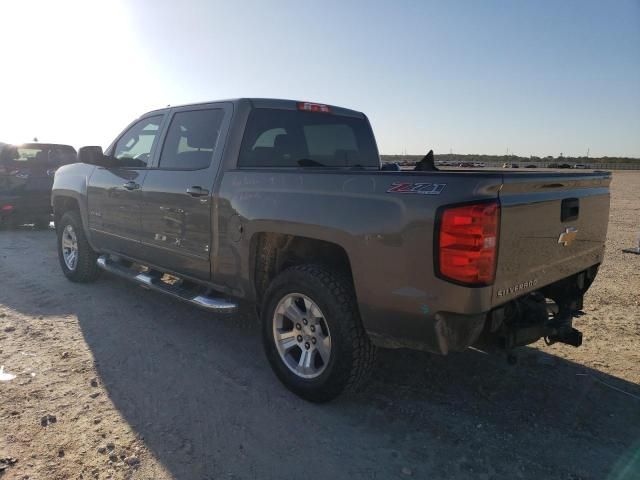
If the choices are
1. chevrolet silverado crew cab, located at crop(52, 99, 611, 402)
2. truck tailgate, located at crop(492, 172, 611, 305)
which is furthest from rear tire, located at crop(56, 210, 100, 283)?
truck tailgate, located at crop(492, 172, 611, 305)

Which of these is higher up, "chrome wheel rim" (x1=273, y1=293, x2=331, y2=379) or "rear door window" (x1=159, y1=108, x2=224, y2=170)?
"rear door window" (x1=159, y1=108, x2=224, y2=170)

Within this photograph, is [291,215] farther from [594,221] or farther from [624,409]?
[624,409]

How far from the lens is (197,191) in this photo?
3.84 metres

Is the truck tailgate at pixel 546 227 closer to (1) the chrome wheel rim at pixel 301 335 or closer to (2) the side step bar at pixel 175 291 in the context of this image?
(1) the chrome wheel rim at pixel 301 335

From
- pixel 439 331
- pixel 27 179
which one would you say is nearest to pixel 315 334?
pixel 439 331

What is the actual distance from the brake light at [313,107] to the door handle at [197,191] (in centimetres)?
115

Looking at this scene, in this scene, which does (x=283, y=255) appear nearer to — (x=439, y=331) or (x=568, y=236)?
(x=439, y=331)

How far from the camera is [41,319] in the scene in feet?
15.5

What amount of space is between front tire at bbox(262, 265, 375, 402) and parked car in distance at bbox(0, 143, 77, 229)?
8059mm

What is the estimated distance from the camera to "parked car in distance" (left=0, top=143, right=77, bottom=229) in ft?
30.3

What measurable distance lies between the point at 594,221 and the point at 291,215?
6.84ft

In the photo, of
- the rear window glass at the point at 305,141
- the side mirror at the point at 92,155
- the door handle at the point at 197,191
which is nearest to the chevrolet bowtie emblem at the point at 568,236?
→ the rear window glass at the point at 305,141

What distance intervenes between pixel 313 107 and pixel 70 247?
384 centimetres

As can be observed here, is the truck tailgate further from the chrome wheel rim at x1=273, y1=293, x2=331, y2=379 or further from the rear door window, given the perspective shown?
the rear door window
